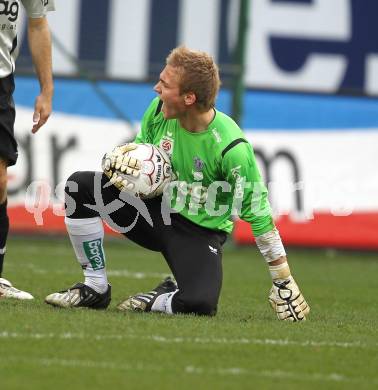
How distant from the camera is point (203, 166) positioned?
21.8 ft

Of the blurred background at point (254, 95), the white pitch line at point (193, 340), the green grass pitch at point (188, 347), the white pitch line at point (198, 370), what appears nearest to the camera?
the green grass pitch at point (188, 347)

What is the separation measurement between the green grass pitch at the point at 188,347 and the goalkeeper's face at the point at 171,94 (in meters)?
1.11

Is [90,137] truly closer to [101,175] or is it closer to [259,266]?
[259,266]

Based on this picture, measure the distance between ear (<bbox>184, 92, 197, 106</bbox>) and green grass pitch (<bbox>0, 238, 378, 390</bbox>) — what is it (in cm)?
114

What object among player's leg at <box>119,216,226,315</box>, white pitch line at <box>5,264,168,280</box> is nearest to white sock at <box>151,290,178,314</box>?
player's leg at <box>119,216,226,315</box>

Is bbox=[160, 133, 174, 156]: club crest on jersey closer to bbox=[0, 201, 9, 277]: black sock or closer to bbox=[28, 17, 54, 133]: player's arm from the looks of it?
bbox=[28, 17, 54, 133]: player's arm

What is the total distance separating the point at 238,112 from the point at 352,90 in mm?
1342

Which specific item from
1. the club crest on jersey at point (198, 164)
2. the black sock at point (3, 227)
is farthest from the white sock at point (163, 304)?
the black sock at point (3, 227)

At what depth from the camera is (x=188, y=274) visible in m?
6.64

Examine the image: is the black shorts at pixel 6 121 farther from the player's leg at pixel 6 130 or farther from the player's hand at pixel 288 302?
the player's hand at pixel 288 302

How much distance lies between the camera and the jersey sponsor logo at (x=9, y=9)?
260 inches

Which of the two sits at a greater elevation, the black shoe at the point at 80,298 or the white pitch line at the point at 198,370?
the white pitch line at the point at 198,370

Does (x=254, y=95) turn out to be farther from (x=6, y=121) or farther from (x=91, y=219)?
(x=6, y=121)

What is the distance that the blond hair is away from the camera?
650 centimetres
